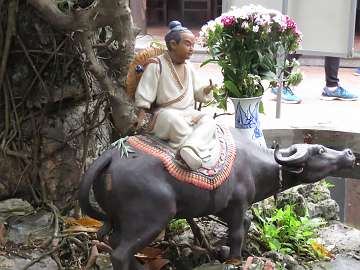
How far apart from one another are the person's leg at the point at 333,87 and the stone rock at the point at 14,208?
4686 millimetres

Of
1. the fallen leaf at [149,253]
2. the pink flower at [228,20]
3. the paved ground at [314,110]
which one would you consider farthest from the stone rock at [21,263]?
the paved ground at [314,110]

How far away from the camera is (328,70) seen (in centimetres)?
754

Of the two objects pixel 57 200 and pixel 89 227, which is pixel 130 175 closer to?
pixel 89 227

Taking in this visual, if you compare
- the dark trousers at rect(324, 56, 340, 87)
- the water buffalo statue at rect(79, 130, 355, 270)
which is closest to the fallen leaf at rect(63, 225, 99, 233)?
the water buffalo statue at rect(79, 130, 355, 270)

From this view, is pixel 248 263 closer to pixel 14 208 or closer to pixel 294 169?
pixel 294 169

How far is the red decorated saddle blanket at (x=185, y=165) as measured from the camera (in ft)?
9.11

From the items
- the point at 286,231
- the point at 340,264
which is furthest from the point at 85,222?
the point at 340,264

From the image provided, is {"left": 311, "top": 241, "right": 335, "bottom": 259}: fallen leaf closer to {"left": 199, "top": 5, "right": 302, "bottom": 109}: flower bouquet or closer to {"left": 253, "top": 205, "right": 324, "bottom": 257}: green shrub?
{"left": 253, "top": 205, "right": 324, "bottom": 257}: green shrub

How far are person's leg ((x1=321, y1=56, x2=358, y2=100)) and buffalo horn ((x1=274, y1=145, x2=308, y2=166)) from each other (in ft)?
14.9

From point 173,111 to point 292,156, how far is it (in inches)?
26.8

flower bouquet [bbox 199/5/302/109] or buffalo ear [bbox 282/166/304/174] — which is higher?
flower bouquet [bbox 199/5/302/109]

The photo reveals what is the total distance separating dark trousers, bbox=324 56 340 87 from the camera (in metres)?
7.50

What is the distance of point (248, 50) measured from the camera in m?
4.08

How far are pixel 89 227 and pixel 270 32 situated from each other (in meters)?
1.76
